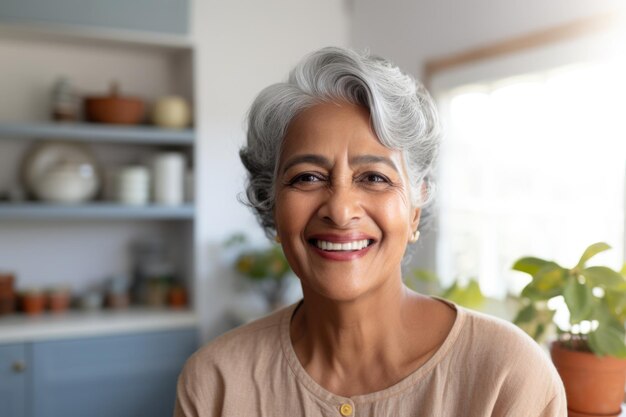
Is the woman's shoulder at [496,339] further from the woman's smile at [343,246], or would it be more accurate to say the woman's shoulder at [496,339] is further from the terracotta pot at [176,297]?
the terracotta pot at [176,297]

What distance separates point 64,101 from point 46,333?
108 centimetres

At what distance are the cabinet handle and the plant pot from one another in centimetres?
238

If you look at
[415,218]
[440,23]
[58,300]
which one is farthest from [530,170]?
[58,300]

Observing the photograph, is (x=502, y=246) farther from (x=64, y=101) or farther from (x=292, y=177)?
(x=64, y=101)

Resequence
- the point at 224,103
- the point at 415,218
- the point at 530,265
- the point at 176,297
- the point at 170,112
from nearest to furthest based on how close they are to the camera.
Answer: the point at 415,218
the point at 530,265
the point at 170,112
the point at 176,297
the point at 224,103

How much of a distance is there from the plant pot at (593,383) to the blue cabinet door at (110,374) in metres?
2.22

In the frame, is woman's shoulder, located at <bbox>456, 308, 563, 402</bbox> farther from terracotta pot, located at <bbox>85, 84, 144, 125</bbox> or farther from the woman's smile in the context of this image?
terracotta pot, located at <bbox>85, 84, 144, 125</bbox>

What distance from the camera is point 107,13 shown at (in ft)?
10.3

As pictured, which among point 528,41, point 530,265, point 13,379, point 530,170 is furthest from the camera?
point 13,379

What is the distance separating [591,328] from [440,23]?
2.02m

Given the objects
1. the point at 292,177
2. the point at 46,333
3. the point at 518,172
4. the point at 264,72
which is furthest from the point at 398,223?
the point at 264,72

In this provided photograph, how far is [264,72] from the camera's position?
11.9 feet

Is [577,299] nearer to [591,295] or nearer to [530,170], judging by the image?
[591,295]

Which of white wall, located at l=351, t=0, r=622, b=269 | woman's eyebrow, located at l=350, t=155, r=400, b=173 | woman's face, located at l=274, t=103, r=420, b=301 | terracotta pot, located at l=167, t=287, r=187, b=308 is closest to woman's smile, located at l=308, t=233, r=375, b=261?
woman's face, located at l=274, t=103, r=420, b=301
